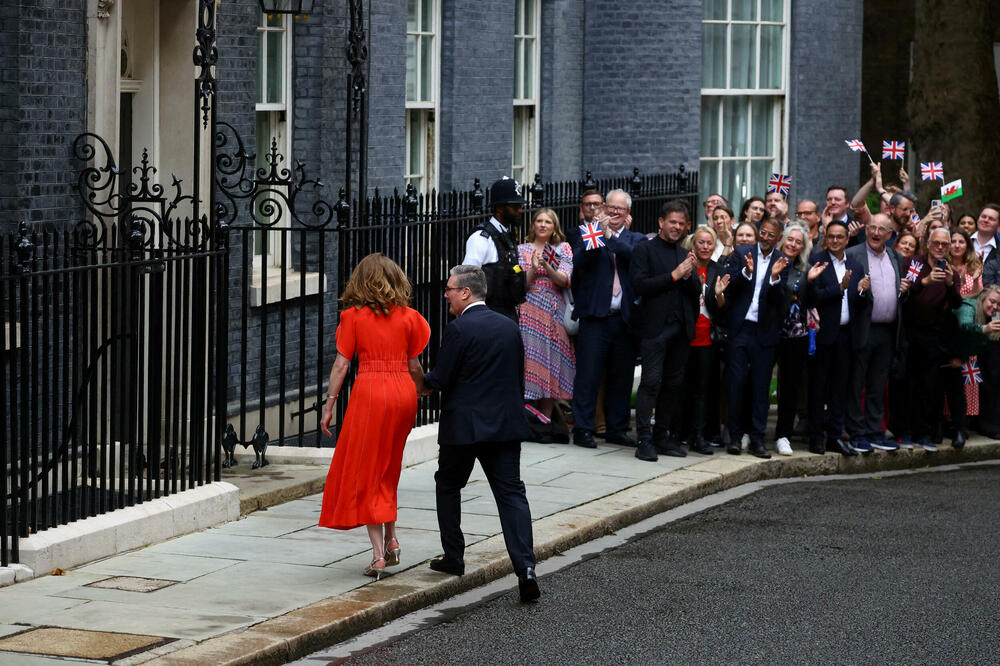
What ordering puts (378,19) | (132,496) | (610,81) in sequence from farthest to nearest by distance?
1. (610,81)
2. (378,19)
3. (132,496)

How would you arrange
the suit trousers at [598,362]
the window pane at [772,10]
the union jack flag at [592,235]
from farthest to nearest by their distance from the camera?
the window pane at [772,10] → the suit trousers at [598,362] → the union jack flag at [592,235]

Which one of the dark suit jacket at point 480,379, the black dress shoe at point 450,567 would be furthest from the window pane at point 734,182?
the black dress shoe at point 450,567

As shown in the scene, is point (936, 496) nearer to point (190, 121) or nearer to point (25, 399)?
point (190, 121)

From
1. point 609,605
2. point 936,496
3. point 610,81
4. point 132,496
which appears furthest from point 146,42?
point 610,81

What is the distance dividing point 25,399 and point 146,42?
4.42m

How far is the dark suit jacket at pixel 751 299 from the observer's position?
42.7 feet

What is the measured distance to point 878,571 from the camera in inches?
389

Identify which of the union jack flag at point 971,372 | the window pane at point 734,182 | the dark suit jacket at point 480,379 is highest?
the window pane at point 734,182

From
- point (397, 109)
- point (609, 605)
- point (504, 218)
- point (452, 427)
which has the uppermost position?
point (397, 109)

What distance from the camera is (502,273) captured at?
41.2 ft

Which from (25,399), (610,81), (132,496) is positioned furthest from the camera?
(610,81)

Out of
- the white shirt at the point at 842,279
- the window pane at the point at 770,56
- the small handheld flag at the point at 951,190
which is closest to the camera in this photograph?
the white shirt at the point at 842,279

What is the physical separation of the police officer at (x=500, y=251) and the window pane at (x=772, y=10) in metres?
8.42

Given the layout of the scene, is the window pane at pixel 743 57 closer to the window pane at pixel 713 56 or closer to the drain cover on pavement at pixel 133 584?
the window pane at pixel 713 56
